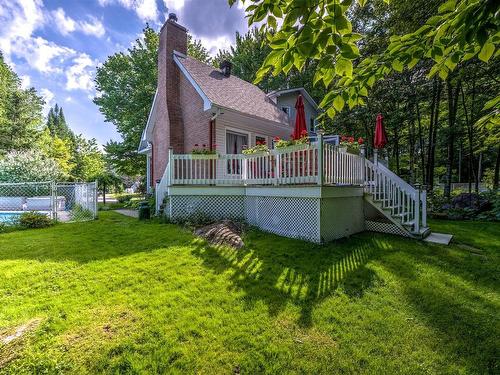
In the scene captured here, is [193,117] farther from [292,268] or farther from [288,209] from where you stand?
[292,268]

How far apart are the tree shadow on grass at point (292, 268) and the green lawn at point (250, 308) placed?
3 centimetres

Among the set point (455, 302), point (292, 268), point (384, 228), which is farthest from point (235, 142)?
point (455, 302)

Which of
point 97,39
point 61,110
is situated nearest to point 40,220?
point 97,39

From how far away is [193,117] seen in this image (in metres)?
10.8

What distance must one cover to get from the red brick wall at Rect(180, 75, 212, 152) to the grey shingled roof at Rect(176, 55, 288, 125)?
604 millimetres

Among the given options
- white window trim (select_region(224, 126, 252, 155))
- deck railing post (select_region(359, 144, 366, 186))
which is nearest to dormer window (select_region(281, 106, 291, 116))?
white window trim (select_region(224, 126, 252, 155))

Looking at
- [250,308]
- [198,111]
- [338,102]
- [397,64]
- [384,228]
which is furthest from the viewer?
[198,111]

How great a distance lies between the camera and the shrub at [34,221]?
27.3 ft

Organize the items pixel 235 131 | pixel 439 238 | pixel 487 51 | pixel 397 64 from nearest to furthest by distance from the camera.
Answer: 1. pixel 487 51
2. pixel 397 64
3. pixel 439 238
4. pixel 235 131

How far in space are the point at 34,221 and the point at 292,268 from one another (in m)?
9.02

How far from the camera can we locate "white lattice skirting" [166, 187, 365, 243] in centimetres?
602

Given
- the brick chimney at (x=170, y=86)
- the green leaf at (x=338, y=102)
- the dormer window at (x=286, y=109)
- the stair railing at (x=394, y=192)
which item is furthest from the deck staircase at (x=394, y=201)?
the dormer window at (x=286, y=109)

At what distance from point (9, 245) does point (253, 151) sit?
666cm

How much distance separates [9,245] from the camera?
19.8 ft
